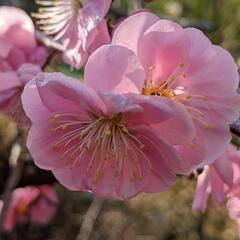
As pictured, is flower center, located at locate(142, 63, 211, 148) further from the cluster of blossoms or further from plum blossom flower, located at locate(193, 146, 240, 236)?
plum blossom flower, located at locate(193, 146, 240, 236)

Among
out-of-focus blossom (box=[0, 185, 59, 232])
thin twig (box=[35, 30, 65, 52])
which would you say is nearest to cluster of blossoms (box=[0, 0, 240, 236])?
thin twig (box=[35, 30, 65, 52])

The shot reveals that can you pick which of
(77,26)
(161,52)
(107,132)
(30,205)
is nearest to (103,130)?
(107,132)

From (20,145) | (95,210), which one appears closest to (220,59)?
(20,145)

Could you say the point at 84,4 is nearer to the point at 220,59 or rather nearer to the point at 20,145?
the point at 220,59

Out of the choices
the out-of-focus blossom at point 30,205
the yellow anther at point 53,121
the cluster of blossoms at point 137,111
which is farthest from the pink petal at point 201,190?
the out-of-focus blossom at point 30,205

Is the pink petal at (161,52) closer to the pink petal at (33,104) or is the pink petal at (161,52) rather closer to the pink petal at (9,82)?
the pink petal at (33,104)

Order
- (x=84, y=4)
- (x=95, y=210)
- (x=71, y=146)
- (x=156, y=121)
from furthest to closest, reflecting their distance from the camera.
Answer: (x=95, y=210) < (x=84, y=4) < (x=71, y=146) < (x=156, y=121)

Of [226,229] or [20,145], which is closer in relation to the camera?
[20,145]
